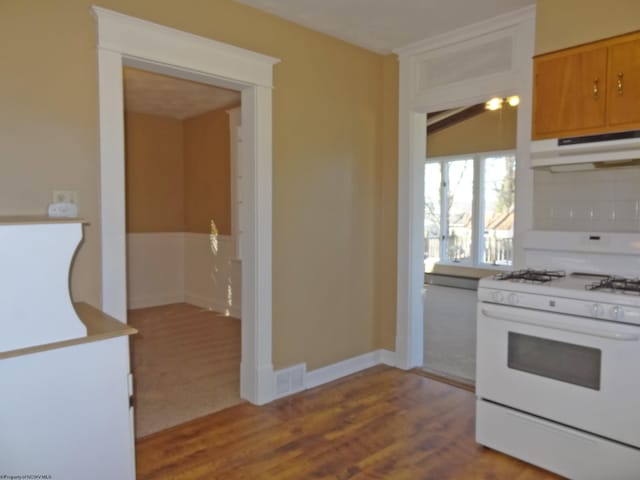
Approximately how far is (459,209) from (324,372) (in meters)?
5.88

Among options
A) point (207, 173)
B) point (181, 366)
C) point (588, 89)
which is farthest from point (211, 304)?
point (588, 89)

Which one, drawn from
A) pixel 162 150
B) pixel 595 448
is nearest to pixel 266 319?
pixel 595 448

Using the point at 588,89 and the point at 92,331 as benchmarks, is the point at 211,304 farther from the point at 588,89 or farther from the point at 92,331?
the point at 588,89

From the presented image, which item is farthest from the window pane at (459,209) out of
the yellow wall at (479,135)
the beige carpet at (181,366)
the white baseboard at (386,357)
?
the white baseboard at (386,357)

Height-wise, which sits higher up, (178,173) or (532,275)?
(178,173)

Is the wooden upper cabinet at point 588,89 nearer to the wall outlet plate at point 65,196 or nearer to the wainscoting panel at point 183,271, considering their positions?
the wall outlet plate at point 65,196

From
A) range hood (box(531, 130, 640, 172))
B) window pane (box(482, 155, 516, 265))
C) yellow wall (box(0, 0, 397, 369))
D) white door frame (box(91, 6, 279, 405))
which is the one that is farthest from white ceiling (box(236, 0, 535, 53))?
window pane (box(482, 155, 516, 265))

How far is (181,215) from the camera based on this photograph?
21.4 ft

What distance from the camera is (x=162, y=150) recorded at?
6273 millimetres

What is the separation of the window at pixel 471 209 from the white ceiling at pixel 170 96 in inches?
160

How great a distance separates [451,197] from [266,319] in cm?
637

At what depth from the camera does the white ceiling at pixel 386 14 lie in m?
2.92

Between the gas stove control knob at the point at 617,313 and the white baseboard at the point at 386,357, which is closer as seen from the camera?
the gas stove control knob at the point at 617,313

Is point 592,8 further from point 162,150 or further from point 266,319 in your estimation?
point 162,150
